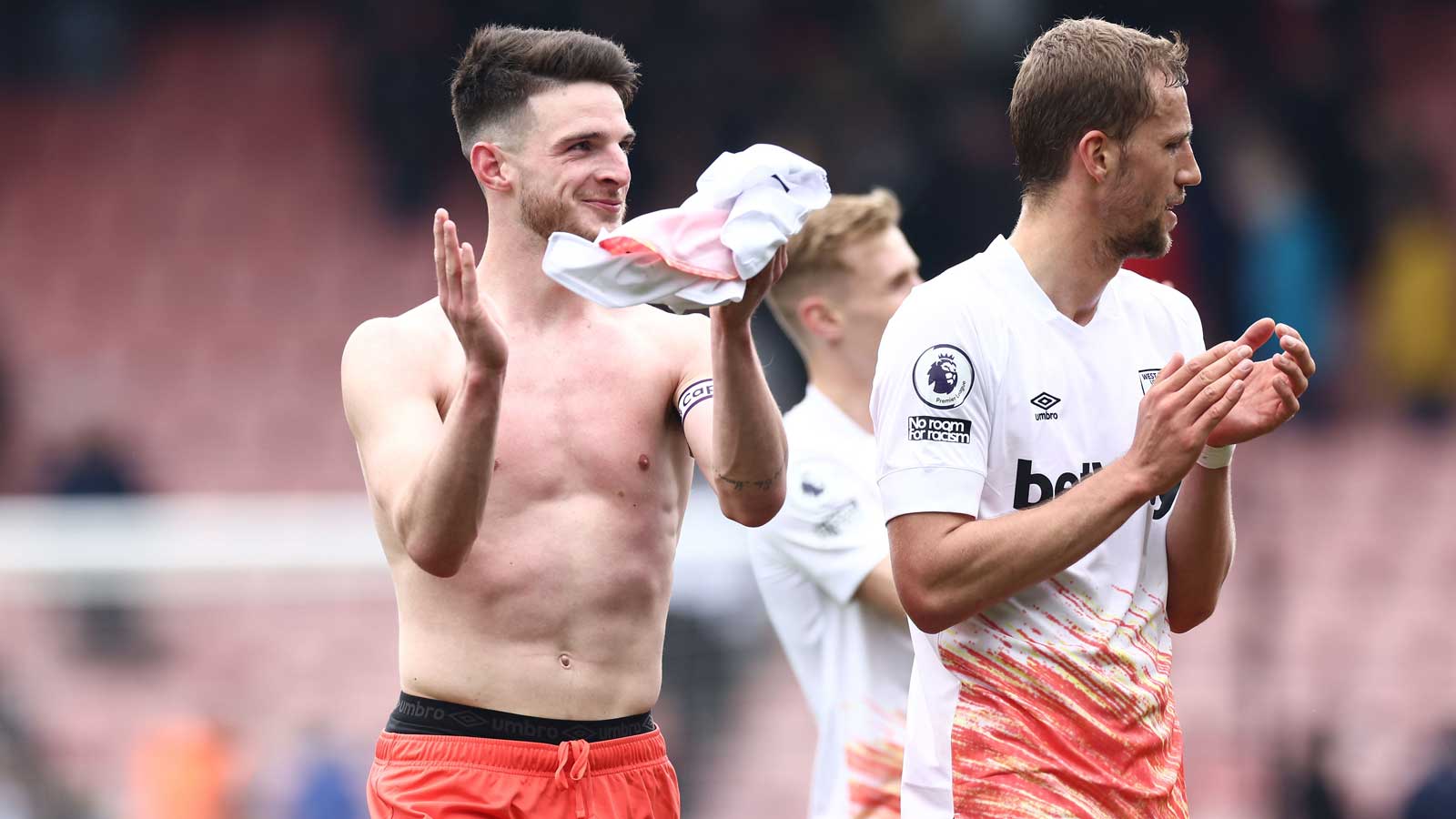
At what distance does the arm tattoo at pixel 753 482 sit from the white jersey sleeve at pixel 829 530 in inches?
36.1

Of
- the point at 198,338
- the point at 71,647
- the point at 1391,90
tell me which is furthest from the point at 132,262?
the point at 1391,90

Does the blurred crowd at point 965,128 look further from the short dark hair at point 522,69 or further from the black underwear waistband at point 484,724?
the short dark hair at point 522,69

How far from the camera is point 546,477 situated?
4035mm

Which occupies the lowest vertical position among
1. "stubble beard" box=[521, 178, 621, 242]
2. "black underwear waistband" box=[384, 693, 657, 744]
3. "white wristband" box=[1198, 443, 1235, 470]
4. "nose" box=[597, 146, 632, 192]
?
"black underwear waistband" box=[384, 693, 657, 744]

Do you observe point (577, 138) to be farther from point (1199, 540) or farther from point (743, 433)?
point (1199, 540)

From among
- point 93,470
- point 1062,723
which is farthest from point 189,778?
point 1062,723

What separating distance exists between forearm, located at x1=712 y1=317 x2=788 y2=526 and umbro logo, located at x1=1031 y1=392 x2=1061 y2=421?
0.49 metres

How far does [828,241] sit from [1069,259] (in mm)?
1493

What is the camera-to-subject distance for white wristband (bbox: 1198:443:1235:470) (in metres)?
3.72

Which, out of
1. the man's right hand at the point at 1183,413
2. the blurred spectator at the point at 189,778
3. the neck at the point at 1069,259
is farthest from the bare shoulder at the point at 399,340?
the blurred spectator at the point at 189,778

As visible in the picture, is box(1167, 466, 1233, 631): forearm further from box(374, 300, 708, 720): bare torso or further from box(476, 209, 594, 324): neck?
box(476, 209, 594, 324): neck

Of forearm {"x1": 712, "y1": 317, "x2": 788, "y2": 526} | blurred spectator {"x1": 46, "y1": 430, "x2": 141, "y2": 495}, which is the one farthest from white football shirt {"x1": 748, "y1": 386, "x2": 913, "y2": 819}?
blurred spectator {"x1": 46, "y1": 430, "x2": 141, "y2": 495}

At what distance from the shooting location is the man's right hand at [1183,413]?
11.2 ft

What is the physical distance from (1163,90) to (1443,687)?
8.86 m
